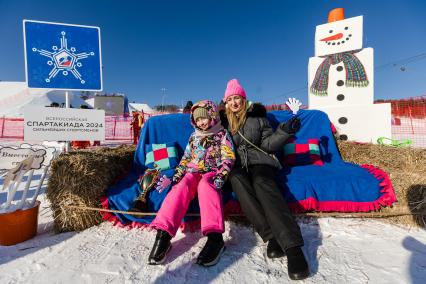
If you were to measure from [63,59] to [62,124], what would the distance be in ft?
2.34

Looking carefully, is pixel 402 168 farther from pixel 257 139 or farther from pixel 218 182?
pixel 218 182

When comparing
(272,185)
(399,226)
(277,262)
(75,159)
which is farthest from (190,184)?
(399,226)

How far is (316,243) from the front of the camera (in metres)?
1.60

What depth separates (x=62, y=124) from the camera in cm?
231

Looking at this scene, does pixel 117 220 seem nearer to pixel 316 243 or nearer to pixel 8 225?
pixel 8 225

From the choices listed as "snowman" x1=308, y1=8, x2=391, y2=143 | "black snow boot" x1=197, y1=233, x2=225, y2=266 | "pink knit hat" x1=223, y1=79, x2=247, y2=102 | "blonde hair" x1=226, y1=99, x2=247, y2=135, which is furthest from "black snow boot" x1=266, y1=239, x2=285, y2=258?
"snowman" x1=308, y1=8, x2=391, y2=143

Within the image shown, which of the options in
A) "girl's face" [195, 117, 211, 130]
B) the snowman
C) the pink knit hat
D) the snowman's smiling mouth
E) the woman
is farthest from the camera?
the snowman's smiling mouth

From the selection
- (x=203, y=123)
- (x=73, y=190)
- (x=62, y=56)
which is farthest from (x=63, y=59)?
(x=203, y=123)

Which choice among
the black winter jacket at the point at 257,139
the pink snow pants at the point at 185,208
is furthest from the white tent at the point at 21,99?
the pink snow pants at the point at 185,208

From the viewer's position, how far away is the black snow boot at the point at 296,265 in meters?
1.24

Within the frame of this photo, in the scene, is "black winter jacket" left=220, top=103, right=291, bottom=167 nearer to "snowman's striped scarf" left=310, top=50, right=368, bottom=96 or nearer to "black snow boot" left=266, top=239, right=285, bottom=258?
"black snow boot" left=266, top=239, right=285, bottom=258

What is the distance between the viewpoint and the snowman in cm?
347

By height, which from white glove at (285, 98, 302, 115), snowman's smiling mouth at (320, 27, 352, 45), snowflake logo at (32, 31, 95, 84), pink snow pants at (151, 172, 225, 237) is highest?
→ snowman's smiling mouth at (320, 27, 352, 45)

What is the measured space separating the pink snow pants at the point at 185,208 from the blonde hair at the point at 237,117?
668 mm
